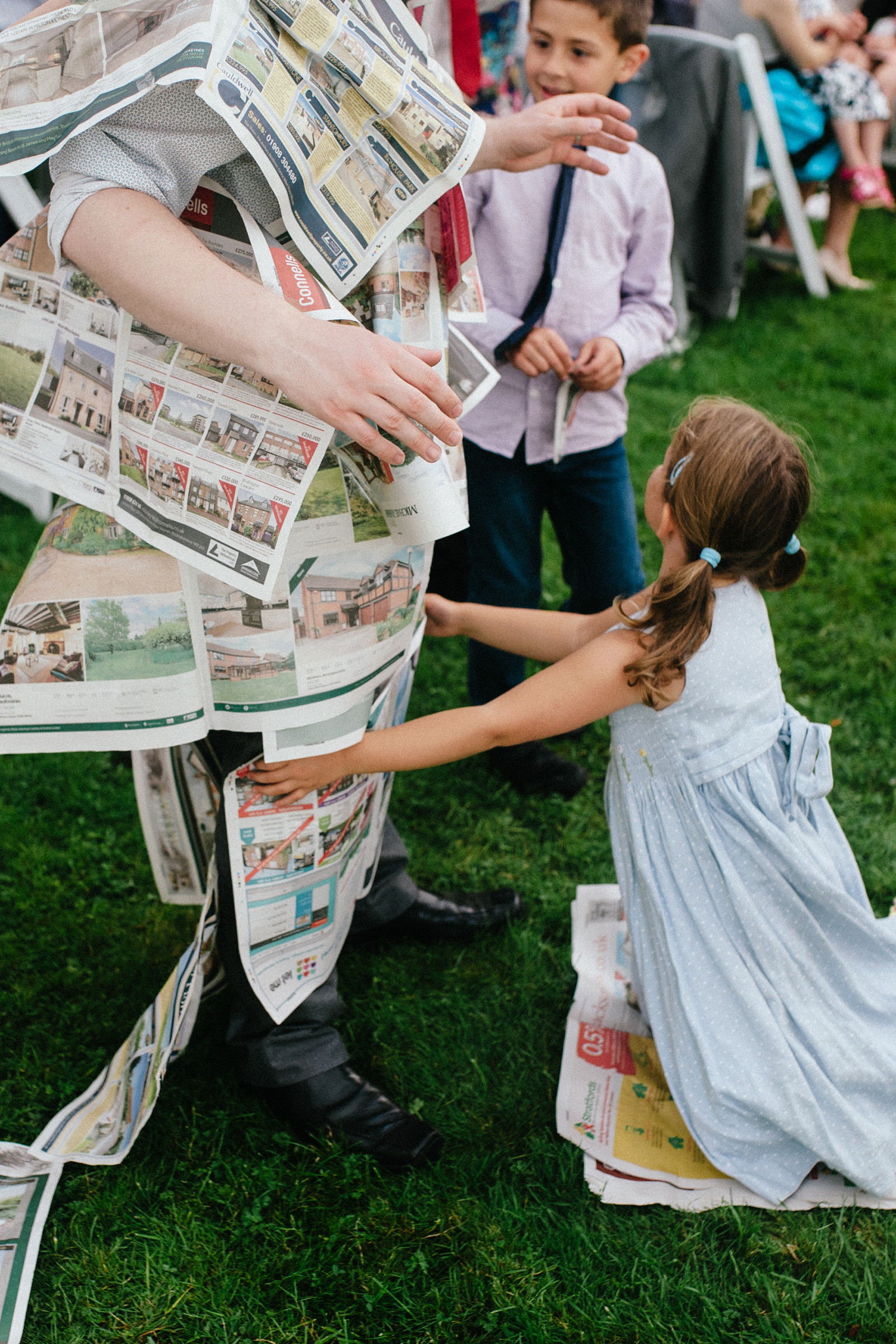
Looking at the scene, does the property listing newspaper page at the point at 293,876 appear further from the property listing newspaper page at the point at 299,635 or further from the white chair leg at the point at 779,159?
the white chair leg at the point at 779,159

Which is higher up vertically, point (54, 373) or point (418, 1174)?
point (54, 373)

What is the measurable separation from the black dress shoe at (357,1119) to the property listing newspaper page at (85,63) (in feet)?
4.40

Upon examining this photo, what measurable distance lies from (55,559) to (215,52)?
0.61 metres

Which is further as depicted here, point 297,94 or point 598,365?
point 598,365

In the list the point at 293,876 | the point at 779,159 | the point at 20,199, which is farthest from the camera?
the point at 779,159

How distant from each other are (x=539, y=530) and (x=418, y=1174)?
135cm

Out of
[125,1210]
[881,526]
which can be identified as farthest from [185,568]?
[881,526]

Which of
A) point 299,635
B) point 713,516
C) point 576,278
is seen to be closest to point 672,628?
point 713,516

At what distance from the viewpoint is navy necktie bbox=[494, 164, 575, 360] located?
211 centimetres

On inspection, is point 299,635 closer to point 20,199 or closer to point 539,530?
point 539,530

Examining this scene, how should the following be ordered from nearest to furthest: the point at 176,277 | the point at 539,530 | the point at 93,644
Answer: the point at 176,277
the point at 93,644
the point at 539,530

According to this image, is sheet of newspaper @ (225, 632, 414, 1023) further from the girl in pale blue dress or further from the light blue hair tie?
the light blue hair tie

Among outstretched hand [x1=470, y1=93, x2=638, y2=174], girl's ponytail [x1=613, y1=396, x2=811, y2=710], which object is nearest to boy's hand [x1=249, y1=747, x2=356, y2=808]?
girl's ponytail [x1=613, y1=396, x2=811, y2=710]

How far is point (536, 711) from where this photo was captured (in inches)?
62.4
